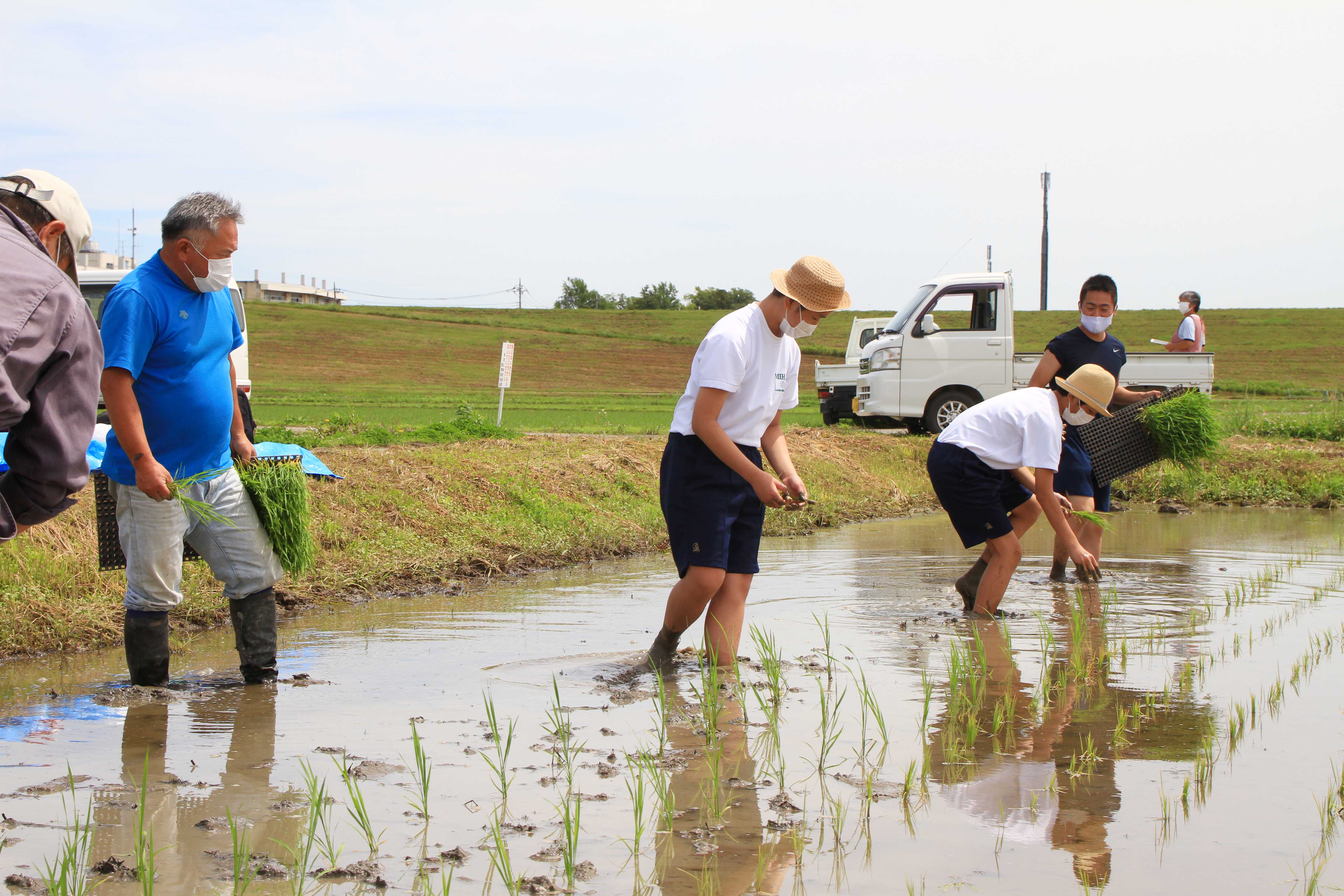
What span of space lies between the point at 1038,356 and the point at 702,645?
12.0m

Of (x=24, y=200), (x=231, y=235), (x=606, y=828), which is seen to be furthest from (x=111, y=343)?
(x=606, y=828)

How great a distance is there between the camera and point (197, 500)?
4559 millimetres

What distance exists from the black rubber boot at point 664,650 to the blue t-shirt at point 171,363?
6.31 feet

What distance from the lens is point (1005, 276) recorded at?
16.6 metres

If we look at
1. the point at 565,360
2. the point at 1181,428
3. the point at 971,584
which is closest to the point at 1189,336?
the point at 1181,428

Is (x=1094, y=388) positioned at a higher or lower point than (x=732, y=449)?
higher

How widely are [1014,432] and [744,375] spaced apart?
2.08m

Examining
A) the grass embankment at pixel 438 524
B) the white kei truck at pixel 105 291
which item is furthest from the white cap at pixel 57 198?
the white kei truck at pixel 105 291

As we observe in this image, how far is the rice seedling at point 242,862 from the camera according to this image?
274 centimetres

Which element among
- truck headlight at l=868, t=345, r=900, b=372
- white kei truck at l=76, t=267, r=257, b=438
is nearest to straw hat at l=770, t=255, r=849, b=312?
white kei truck at l=76, t=267, r=257, b=438

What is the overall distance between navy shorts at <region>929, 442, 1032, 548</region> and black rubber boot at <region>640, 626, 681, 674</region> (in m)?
1.74

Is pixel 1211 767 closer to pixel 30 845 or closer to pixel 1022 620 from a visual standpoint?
pixel 1022 620

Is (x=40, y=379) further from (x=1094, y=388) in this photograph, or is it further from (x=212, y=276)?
(x=1094, y=388)

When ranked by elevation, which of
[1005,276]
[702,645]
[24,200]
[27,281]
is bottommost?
[702,645]
